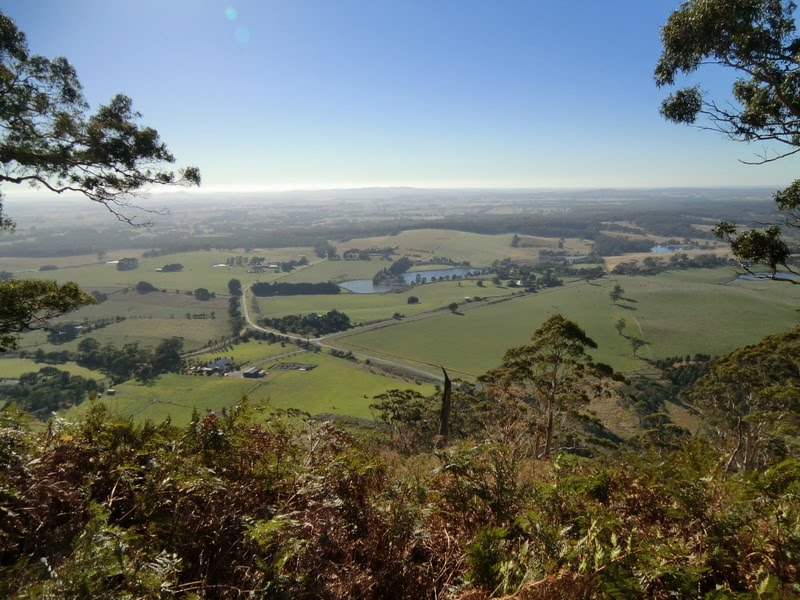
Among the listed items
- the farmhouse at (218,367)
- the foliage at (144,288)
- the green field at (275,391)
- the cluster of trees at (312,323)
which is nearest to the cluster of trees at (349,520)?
the green field at (275,391)

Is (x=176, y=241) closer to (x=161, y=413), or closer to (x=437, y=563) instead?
(x=161, y=413)

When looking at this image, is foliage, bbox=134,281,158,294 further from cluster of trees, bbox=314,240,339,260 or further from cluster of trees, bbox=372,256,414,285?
cluster of trees, bbox=314,240,339,260

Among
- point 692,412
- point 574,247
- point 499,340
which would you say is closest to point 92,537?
point 692,412

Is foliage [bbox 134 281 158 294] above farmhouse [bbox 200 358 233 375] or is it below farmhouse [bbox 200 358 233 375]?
above

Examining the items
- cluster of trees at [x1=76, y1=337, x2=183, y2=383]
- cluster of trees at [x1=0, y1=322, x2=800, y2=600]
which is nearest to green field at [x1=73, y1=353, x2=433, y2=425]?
cluster of trees at [x1=76, y1=337, x2=183, y2=383]

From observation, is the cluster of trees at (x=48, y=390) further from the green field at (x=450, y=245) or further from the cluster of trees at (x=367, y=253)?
the green field at (x=450, y=245)

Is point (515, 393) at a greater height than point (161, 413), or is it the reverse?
point (515, 393)
